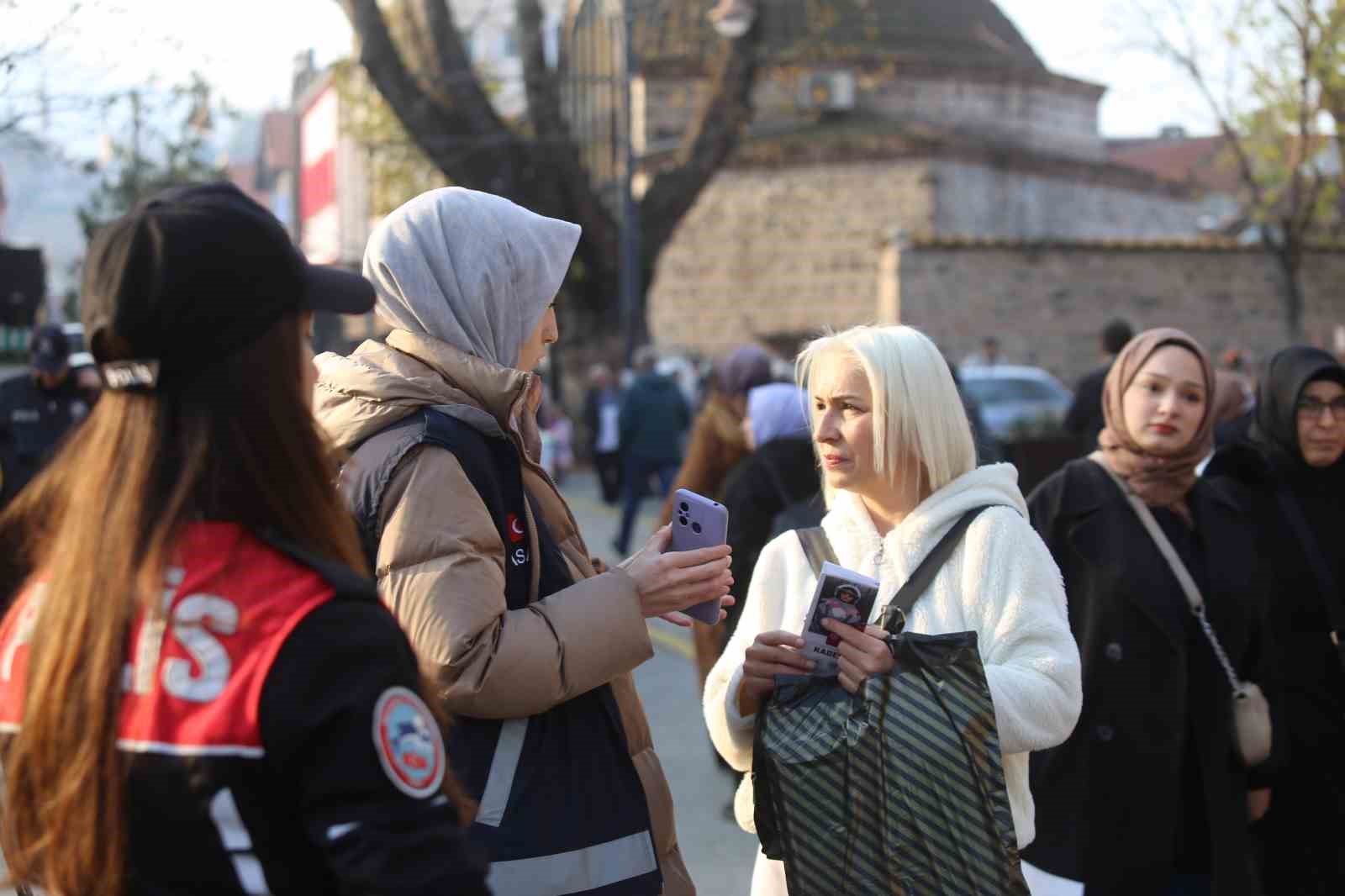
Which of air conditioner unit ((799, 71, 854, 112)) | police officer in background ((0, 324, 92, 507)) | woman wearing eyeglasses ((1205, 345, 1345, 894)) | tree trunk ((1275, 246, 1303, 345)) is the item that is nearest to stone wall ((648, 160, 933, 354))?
air conditioner unit ((799, 71, 854, 112))

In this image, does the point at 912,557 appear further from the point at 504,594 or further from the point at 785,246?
the point at 785,246

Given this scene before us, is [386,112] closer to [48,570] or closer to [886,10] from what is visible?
[886,10]

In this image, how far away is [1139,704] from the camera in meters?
4.16

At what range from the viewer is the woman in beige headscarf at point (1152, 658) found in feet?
13.4

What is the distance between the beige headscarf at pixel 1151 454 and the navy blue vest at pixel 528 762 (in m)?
2.18

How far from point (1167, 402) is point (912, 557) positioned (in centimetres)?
141

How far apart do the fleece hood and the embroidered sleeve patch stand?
1739mm

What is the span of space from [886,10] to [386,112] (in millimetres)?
17695

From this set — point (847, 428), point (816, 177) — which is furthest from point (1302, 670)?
point (816, 177)

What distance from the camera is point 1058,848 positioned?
4102 millimetres

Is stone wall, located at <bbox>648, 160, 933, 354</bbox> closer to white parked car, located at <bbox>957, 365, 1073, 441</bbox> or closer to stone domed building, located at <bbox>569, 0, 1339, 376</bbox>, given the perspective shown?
stone domed building, located at <bbox>569, 0, 1339, 376</bbox>

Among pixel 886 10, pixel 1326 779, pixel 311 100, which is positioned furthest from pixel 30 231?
pixel 1326 779

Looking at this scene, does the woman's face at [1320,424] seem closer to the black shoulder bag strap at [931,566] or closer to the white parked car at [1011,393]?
the black shoulder bag strap at [931,566]

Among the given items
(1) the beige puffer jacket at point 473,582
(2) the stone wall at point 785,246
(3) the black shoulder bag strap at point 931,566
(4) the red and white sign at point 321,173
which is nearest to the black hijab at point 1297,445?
(3) the black shoulder bag strap at point 931,566
